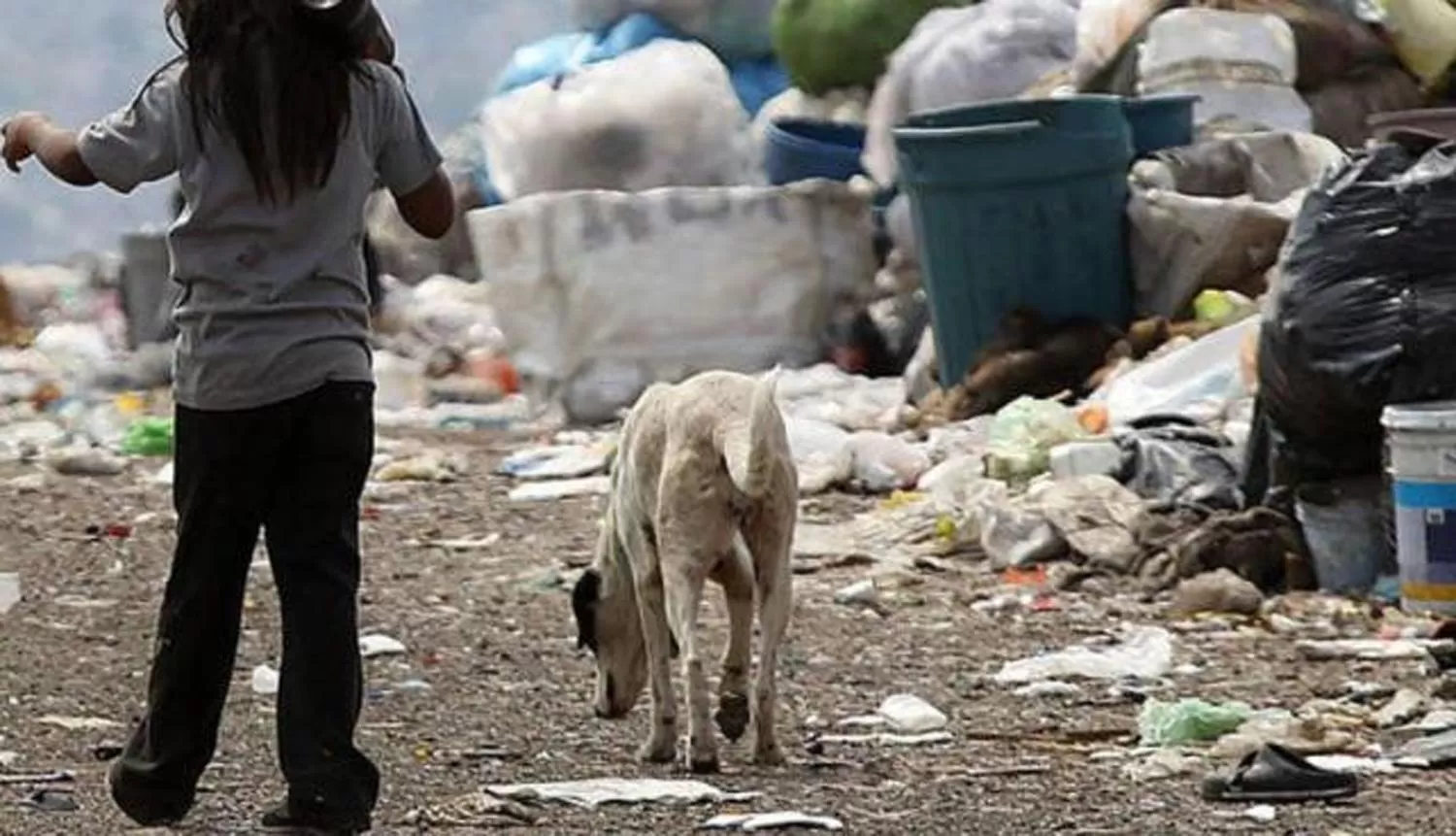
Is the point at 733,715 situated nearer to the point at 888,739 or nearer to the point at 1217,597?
the point at 888,739

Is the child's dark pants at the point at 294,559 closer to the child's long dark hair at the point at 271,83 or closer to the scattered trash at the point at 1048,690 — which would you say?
the child's long dark hair at the point at 271,83

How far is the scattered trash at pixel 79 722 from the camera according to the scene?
6602 mm

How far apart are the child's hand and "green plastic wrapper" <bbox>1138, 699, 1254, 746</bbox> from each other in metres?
2.34

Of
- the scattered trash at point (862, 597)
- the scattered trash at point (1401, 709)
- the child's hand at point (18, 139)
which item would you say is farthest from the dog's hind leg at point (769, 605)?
the scattered trash at point (862, 597)

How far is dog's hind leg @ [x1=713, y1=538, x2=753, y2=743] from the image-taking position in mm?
5969

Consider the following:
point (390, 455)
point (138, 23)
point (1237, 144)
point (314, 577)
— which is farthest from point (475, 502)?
point (314, 577)

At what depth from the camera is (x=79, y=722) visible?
666 centimetres

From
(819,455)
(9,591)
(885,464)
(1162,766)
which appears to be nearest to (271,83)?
(1162,766)

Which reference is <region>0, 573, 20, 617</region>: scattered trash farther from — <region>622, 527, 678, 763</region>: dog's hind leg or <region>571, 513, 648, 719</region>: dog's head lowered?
<region>622, 527, 678, 763</region>: dog's hind leg

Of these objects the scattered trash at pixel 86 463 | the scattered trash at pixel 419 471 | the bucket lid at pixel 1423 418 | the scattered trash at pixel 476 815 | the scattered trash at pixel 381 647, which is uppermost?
the bucket lid at pixel 1423 418

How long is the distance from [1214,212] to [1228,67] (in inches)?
63.1

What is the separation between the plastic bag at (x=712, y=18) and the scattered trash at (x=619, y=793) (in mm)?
10727

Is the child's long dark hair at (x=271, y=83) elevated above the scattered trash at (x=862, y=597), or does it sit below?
above

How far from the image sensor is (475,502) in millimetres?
11078
